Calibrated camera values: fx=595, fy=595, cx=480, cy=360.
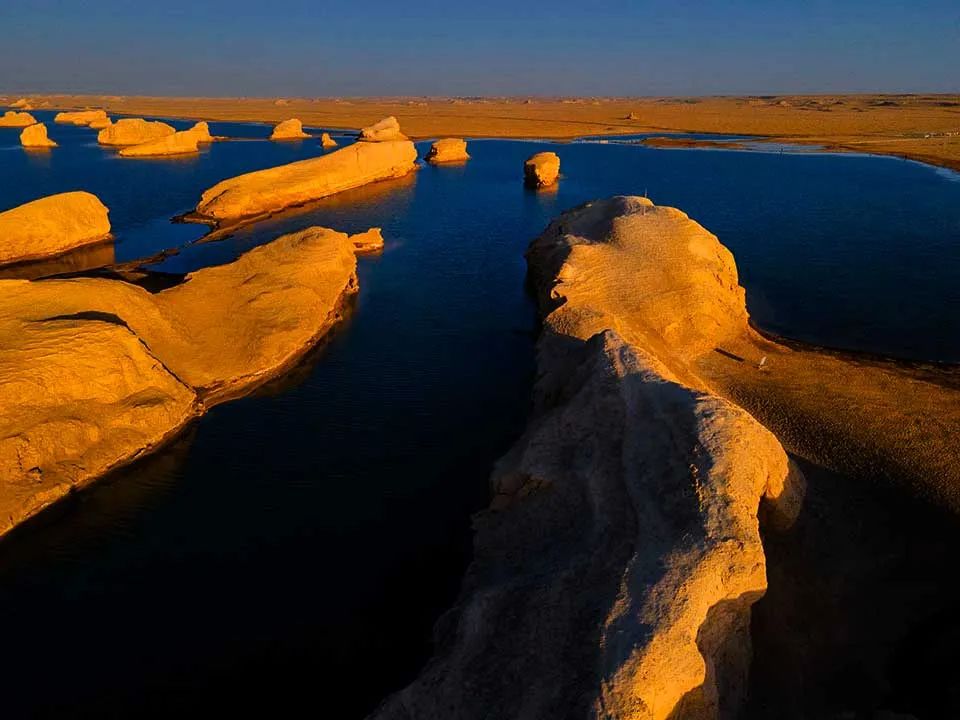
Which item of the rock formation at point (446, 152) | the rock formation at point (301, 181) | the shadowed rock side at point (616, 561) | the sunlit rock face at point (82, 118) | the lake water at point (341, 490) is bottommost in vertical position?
the lake water at point (341, 490)

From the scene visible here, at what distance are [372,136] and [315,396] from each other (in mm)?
67650

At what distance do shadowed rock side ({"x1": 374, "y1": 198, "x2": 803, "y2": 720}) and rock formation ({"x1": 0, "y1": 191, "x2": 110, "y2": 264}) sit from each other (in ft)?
120

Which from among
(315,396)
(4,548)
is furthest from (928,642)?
(4,548)

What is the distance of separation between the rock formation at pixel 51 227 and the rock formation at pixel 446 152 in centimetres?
4095

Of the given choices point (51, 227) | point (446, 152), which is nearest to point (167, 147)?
point (446, 152)

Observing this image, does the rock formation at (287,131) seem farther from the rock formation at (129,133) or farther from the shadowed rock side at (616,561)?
the shadowed rock side at (616,561)

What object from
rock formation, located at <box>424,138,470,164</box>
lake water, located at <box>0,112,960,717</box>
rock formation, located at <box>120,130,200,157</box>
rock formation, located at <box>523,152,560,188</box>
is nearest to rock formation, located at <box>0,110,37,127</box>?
rock formation, located at <box>120,130,200,157</box>

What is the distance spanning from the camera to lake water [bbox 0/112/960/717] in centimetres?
1182

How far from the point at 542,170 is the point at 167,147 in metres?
51.0

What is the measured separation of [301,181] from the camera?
51.7 meters

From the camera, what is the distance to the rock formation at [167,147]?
73938mm

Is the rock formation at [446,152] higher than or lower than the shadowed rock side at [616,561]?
higher

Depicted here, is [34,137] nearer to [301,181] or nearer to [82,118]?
[82,118]

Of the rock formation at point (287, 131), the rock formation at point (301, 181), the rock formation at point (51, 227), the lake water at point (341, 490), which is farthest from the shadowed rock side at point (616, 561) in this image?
the rock formation at point (287, 131)
